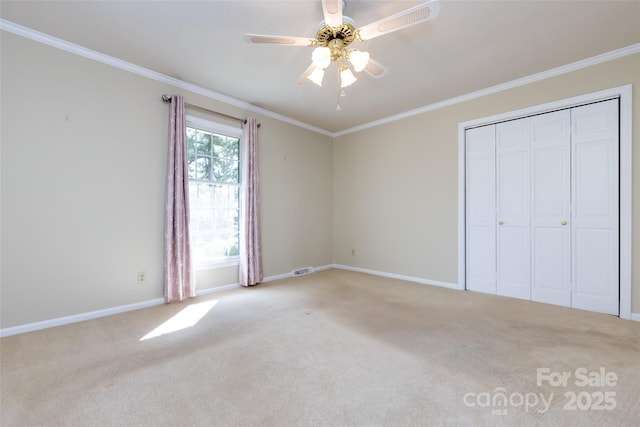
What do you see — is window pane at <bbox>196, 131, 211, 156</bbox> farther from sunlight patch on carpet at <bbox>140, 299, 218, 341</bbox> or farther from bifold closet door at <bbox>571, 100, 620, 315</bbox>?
bifold closet door at <bbox>571, 100, 620, 315</bbox>

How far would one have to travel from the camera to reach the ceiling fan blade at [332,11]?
175cm

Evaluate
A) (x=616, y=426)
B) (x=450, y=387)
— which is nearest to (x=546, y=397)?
(x=616, y=426)

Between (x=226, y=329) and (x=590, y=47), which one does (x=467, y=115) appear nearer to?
(x=590, y=47)

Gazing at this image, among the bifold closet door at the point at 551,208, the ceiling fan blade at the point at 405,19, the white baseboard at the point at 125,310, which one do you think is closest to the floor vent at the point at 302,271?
the white baseboard at the point at 125,310

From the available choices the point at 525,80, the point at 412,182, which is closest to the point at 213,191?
the point at 412,182

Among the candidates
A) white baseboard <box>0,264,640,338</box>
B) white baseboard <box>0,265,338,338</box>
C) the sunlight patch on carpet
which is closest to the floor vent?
white baseboard <box>0,264,640,338</box>

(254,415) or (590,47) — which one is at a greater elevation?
(590,47)

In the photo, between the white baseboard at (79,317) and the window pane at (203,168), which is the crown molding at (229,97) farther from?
the white baseboard at (79,317)

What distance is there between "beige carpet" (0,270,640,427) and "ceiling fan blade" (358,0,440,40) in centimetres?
230

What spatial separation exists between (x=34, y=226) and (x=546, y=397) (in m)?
4.16

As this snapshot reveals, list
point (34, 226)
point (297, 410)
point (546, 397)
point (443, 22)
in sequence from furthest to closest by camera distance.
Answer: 1. point (34, 226)
2. point (443, 22)
3. point (546, 397)
4. point (297, 410)

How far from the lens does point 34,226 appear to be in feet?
8.38

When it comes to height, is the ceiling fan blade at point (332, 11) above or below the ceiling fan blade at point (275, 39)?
above

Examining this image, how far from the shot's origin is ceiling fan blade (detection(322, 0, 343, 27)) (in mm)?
1755
